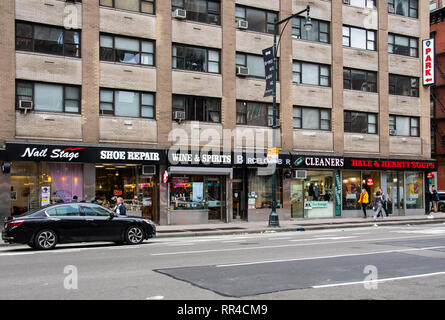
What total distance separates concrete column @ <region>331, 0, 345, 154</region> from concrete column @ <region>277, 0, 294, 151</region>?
11.5ft

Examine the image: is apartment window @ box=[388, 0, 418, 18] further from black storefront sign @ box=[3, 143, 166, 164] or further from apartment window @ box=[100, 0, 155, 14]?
black storefront sign @ box=[3, 143, 166, 164]

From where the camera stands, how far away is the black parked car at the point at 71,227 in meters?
14.7

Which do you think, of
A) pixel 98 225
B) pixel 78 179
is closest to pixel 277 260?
pixel 98 225

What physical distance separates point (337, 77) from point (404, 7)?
9079 mm

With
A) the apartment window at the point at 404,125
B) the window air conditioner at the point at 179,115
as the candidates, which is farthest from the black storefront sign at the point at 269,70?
the apartment window at the point at 404,125

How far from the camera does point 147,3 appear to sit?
26.2 meters

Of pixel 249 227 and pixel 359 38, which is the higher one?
pixel 359 38

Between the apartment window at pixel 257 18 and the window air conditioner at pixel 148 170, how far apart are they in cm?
1039

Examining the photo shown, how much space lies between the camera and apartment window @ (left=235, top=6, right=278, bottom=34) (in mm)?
29062

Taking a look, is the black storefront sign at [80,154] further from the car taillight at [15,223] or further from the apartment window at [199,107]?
the car taillight at [15,223]

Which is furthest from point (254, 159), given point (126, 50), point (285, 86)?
point (126, 50)

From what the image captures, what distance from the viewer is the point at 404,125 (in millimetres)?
35031

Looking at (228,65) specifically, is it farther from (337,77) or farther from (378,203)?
(378,203)

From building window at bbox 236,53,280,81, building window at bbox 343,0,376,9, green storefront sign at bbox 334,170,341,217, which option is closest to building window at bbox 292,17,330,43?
building window at bbox 343,0,376,9
